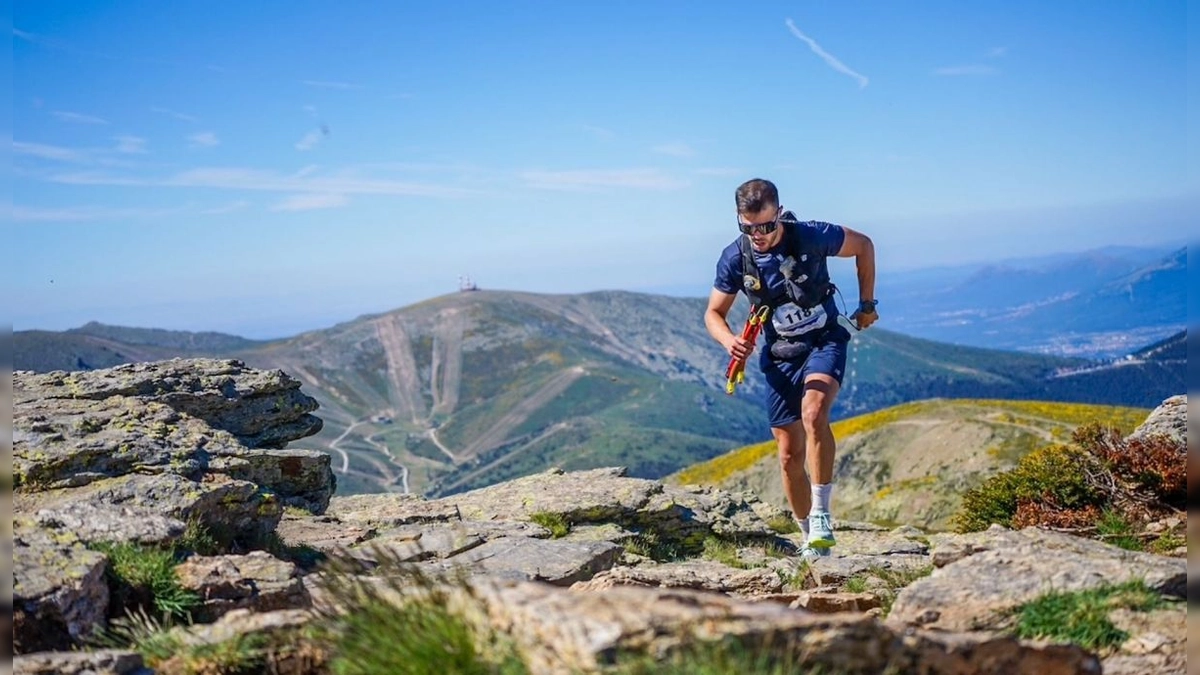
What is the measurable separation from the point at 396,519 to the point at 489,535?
9.35 ft

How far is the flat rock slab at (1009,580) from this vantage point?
6.87m

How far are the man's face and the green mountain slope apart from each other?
35.6 metres

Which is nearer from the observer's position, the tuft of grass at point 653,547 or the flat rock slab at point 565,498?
the tuft of grass at point 653,547

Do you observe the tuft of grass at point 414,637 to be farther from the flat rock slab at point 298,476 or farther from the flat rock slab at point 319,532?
the flat rock slab at point 298,476

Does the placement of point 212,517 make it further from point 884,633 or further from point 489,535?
point 884,633

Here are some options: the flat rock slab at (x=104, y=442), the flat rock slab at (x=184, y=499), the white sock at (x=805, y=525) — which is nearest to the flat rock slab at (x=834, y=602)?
the white sock at (x=805, y=525)

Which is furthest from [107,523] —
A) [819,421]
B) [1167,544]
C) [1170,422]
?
[1170,422]

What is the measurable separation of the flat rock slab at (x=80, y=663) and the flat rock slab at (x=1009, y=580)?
5599 mm

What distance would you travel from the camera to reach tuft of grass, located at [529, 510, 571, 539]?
15.0m

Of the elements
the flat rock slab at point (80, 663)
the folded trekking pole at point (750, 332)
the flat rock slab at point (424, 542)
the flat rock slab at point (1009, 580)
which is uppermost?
the folded trekking pole at point (750, 332)

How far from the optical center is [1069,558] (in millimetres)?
7480

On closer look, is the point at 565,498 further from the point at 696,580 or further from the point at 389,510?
the point at 696,580

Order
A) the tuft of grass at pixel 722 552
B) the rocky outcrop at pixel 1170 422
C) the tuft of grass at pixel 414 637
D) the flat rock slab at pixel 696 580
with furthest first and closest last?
the tuft of grass at pixel 722 552, the rocky outcrop at pixel 1170 422, the flat rock slab at pixel 696 580, the tuft of grass at pixel 414 637

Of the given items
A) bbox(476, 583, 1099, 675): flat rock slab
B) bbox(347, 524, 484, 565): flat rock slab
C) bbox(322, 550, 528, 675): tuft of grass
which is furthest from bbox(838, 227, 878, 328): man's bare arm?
bbox(322, 550, 528, 675): tuft of grass
